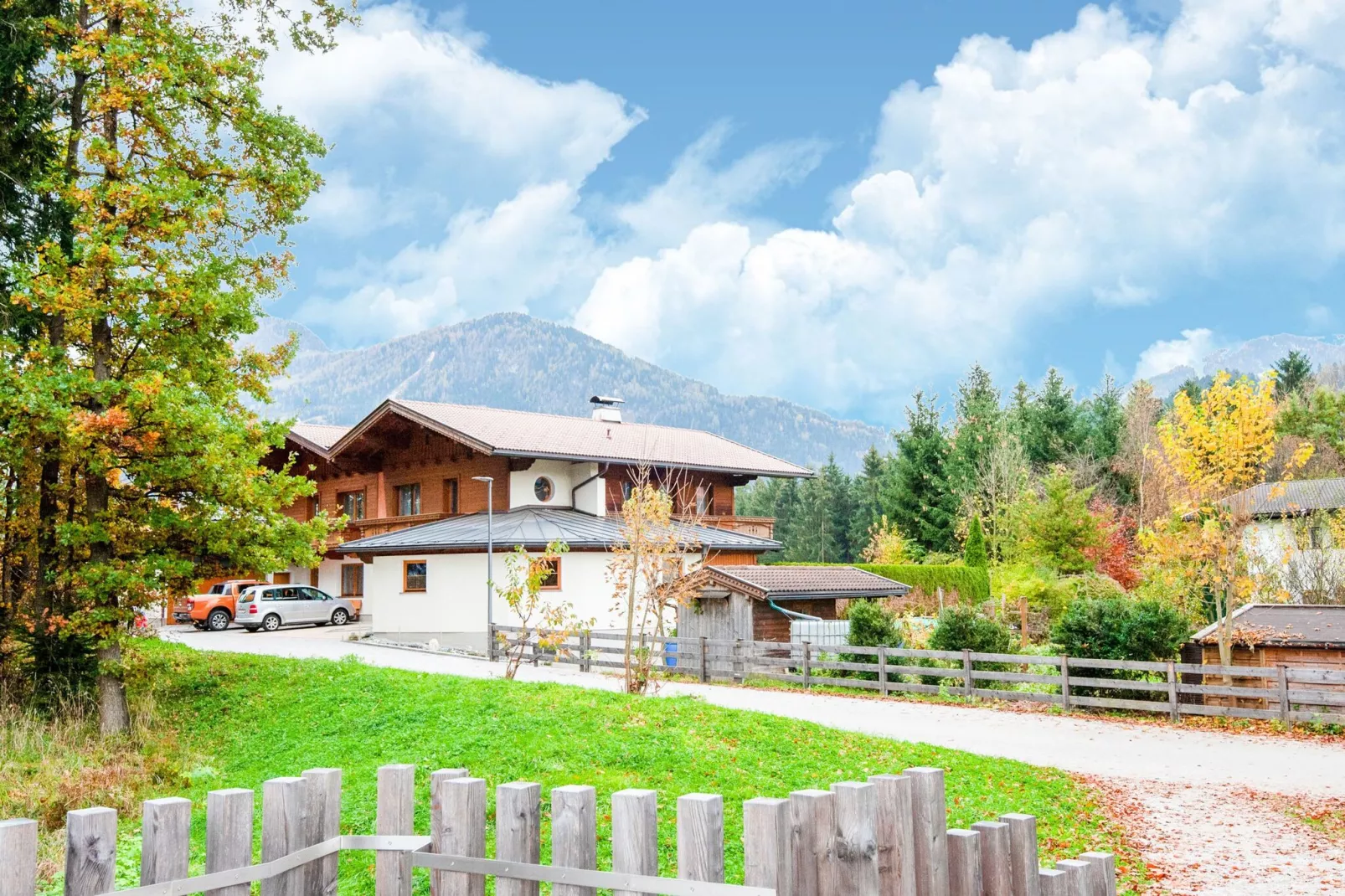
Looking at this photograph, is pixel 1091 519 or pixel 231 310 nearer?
pixel 231 310

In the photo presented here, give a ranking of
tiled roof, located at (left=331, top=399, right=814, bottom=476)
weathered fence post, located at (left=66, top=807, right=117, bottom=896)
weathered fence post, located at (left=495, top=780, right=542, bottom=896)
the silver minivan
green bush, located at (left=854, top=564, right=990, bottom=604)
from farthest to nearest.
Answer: green bush, located at (left=854, top=564, right=990, bottom=604), the silver minivan, tiled roof, located at (left=331, top=399, right=814, bottom=476), weathered fence post, located at (left=495, top=780, right=542, bottom=896), weathered fence post, located at (left=66, top=807, right=117, bottom=896)

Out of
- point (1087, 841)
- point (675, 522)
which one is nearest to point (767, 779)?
point (1087, 841)

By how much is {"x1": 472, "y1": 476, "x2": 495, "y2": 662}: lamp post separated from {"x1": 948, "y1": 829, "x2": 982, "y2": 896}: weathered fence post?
17740 millimetres

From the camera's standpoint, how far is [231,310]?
1372 centimetres

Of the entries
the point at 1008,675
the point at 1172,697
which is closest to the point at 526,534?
the point at 1008,675

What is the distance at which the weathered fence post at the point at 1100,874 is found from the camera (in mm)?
3723

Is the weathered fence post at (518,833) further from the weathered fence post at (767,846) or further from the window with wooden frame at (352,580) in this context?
the window with wooden frame at (352,580)

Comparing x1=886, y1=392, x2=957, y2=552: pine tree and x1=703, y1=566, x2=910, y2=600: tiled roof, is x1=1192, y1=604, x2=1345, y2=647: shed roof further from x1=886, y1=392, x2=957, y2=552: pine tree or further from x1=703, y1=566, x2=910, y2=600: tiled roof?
x1=886, y1=392, x2=957, y2=552: pine tree

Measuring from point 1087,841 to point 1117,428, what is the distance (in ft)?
172

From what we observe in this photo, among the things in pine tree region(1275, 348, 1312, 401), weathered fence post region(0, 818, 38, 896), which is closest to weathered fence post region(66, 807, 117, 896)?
weathered fence post region(0, 818, 38, 896)

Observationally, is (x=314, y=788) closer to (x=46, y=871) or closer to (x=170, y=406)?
(x=46, y=871)

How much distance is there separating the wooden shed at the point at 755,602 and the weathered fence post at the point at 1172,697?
33.5ft

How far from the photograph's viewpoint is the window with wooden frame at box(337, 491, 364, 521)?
137 ft

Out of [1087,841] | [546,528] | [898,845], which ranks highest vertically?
[546,528]
